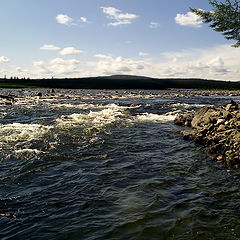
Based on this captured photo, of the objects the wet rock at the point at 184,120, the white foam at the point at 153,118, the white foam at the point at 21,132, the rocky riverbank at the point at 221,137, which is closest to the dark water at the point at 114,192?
the rocky riverbank at the point at 221,137

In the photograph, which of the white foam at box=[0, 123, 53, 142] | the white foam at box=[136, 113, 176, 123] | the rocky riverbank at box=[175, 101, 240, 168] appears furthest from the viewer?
the white foam at box=[136, 113, 176, 123]

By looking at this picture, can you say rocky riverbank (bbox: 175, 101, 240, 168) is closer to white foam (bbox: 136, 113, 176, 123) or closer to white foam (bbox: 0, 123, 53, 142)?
white foam (bbox: 136, 113, 176, 123)

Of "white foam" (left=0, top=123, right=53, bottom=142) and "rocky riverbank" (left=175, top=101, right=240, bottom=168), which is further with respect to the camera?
"white foam" (left=0, top=123, right=53, bottom=142)

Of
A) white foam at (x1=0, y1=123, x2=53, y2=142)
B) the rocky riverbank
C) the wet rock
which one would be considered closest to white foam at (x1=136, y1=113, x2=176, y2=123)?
the wet rock

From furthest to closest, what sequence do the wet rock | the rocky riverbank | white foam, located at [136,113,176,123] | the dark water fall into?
white foam, located at [136,113,176,123], the wet rock, the rocky riverbank, the dark water

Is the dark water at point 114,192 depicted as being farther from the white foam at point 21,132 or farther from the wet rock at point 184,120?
the wet rock at point 184,120

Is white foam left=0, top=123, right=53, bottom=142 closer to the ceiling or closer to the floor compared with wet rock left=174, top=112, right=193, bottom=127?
closer to the floor

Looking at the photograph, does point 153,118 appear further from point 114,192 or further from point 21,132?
point 114,192

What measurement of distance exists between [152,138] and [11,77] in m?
208

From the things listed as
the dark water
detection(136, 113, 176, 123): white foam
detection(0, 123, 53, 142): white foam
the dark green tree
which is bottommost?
the dark water

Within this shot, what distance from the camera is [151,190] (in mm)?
7941

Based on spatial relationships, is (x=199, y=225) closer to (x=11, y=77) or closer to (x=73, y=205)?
(x=73, y=205)

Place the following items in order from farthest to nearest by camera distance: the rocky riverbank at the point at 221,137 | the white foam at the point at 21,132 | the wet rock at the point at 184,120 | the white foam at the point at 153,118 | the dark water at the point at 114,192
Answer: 1. the white foam at the point at 153,118
2. the wet rock at the point at 184,120
3. the white foam at the point at 21,132
4. the rocky riverbank at the point at 221,137
5. the dark water at the point at 114,192

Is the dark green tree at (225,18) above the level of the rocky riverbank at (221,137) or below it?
above
